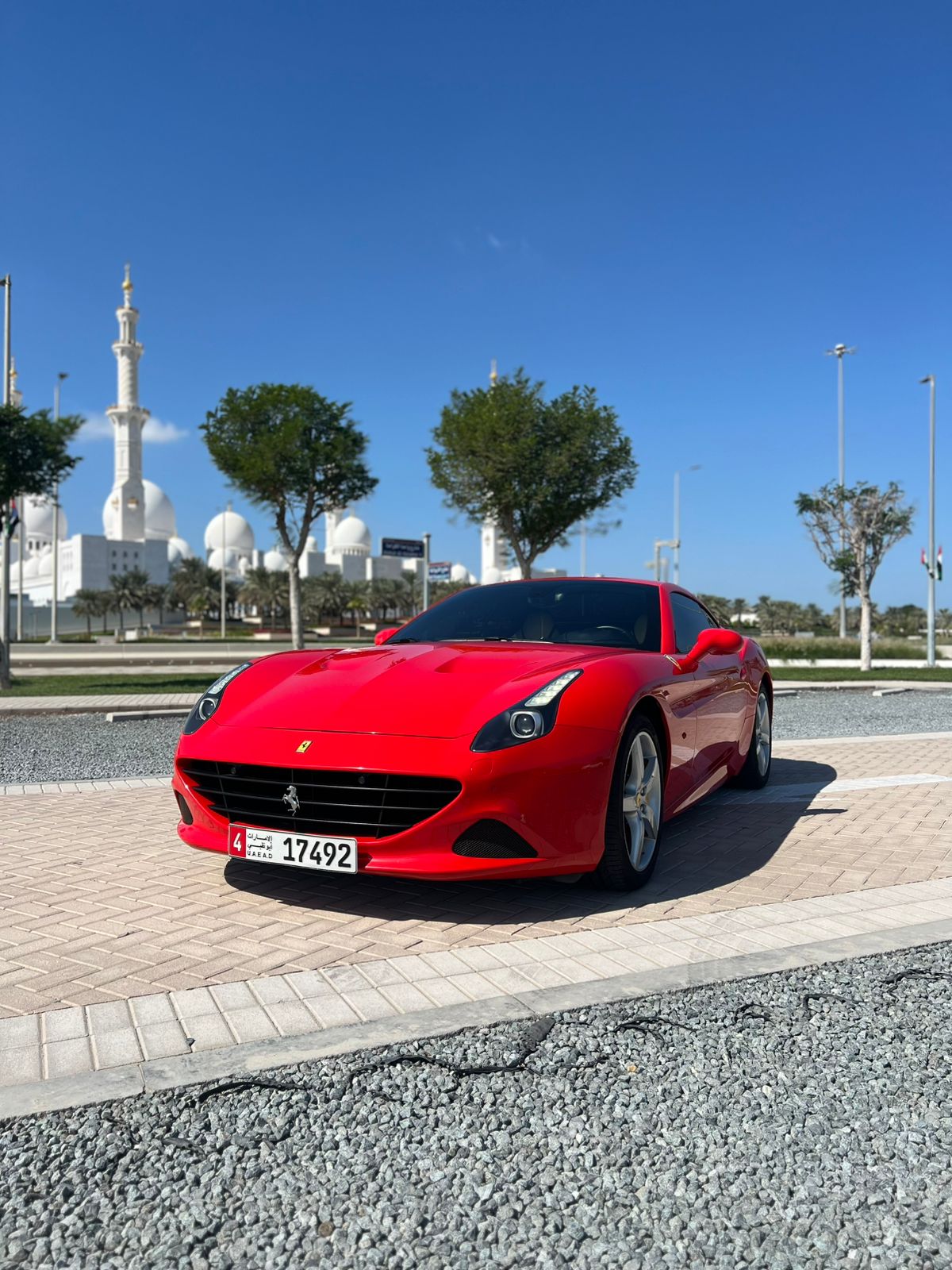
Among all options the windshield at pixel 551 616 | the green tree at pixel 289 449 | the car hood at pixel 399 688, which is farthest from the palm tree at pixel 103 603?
the car hood at pixel 399 688

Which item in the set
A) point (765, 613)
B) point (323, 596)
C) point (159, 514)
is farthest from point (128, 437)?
point (765, 613)

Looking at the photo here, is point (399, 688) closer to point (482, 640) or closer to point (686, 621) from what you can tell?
point (482, 640)

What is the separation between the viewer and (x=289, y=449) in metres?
26.8

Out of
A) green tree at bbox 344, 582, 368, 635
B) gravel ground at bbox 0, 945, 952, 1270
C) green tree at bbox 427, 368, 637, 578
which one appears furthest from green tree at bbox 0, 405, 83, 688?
green tree at bbox 344, 582, 368, 635

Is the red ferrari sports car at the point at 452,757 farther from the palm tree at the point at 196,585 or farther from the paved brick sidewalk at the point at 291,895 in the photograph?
the palm tree at the point at 196,585

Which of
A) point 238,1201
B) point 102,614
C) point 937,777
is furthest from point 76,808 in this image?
point 102,614

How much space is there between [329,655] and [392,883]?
3.76 feet

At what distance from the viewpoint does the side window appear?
5230mm

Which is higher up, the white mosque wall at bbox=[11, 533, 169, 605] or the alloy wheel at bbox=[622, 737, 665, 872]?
the white mosque wall at bbox=[11, 533, 169, 605]

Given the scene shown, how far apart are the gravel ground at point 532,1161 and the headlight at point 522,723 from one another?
108 centimetres

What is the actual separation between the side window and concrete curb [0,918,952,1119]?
1863 mm

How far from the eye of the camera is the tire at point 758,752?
6723mm

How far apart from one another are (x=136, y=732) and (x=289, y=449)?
56.4 feet

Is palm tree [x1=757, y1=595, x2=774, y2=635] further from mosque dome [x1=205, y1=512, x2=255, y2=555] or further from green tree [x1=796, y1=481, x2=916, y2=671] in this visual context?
mosque dome [x1=205, y1=512, x2=255, y2=555]
